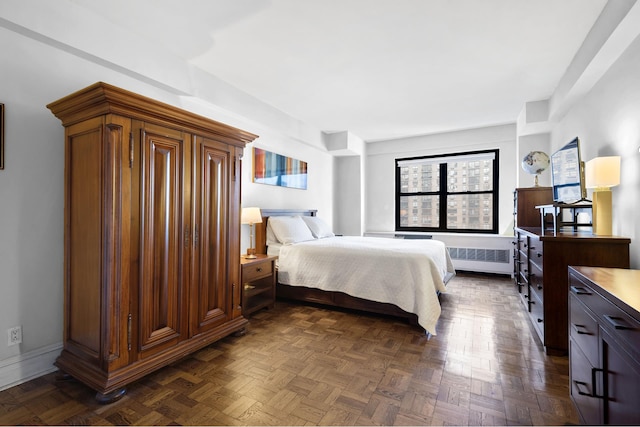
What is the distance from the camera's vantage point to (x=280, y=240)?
3771 mm

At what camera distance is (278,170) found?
438 centimetres

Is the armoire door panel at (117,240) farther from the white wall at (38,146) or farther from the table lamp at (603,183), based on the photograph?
the table lamp at (603,183)

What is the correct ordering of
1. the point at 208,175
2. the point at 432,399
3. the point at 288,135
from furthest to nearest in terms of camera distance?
the point at 288,135
the point at 208,175
the point at 432,399

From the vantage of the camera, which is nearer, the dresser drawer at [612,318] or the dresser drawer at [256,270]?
the dresser drawer at [612,318]

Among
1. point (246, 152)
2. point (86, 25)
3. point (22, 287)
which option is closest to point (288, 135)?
point (246, 152)

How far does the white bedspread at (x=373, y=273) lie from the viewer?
2767 millimetres

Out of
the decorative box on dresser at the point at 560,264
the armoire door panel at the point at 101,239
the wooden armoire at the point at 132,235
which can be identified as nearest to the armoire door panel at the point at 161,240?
the wooden armoire at the point at 132,235

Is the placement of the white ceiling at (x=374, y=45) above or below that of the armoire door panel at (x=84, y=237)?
above

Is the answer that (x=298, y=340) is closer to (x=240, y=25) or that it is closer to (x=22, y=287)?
(x=22, y=287)

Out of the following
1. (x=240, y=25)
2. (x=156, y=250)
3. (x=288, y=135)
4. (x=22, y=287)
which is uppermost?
(x=240, y=25)

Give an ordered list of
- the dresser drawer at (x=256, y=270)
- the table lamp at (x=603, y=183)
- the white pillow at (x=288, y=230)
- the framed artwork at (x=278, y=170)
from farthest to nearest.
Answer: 1. the framed artwork at (x=278, y=170)
2. the white pillow at (x=288, y=230)
3. the dresser drawer at (x=256, y=270)
4. the table lamp at (x=603, y=183)

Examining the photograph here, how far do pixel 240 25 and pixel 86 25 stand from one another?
3.42ft

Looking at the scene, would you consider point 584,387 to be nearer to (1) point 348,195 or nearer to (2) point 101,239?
(2) point 101,239

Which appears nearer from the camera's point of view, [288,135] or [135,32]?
[135,32]
